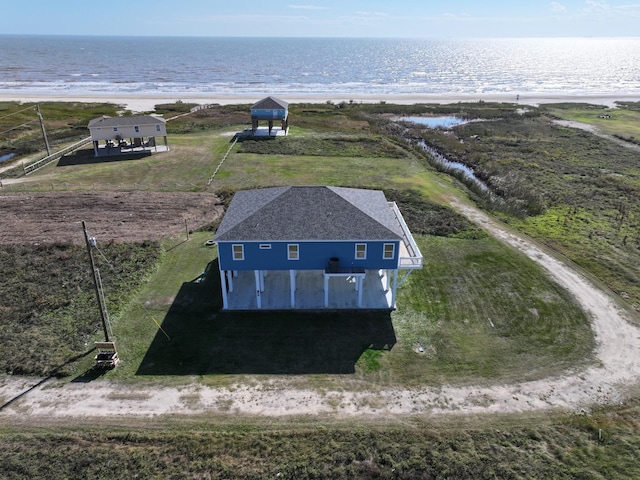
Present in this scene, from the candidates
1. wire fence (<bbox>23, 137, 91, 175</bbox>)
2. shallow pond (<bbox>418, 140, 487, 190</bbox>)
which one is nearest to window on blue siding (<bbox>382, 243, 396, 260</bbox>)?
shallow pond (<bbox>418, 140, 487, 190</bbox>)

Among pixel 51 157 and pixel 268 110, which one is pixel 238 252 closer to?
pixel 51 157

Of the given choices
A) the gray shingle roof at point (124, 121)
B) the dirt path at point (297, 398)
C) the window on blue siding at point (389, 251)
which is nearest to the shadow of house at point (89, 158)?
the gray shingle roof at point (124, 121)

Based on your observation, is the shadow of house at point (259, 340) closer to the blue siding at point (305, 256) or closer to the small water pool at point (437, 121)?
the blue siding at point (305, 256)

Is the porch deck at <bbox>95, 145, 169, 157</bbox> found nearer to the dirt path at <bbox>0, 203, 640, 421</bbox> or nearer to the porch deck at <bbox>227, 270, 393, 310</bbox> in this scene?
the porch deck at <bbox>227, 270, 393, 310</bbox>

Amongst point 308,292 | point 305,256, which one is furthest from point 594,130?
point 305,256

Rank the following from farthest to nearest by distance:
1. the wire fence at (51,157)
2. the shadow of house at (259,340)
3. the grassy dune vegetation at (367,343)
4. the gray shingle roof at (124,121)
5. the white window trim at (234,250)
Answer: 1. the gray shingle roof at (124,121)
2. the wire fence at (51,157)
3. the white window trim at (234,250)
4. the shadow of house at (259,340)
5. the grassy dune vegetation at (367,343)

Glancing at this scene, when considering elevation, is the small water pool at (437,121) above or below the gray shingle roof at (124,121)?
below

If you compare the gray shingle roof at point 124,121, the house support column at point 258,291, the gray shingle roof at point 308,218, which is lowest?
the house support column at point 258,291
